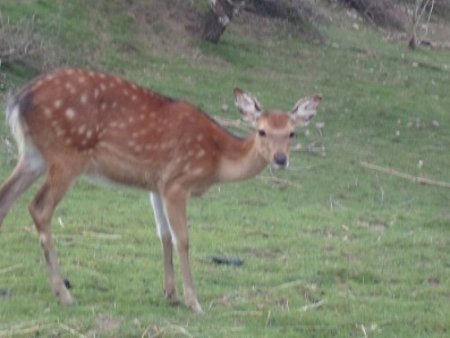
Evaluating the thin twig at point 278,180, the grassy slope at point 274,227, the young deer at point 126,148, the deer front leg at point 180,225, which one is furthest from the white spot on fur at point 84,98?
the thin twig at point 278,180

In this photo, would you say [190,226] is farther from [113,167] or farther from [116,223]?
[113,167]

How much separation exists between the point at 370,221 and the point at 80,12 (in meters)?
9.29

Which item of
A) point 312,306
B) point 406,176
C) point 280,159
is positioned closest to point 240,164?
point 280,159

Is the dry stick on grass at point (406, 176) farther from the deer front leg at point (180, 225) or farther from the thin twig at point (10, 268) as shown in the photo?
the deer front leg at point (180, 225)

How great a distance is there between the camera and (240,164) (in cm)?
912

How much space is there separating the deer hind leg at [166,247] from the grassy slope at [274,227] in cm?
13

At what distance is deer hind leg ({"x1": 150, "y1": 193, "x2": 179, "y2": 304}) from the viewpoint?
890 cm

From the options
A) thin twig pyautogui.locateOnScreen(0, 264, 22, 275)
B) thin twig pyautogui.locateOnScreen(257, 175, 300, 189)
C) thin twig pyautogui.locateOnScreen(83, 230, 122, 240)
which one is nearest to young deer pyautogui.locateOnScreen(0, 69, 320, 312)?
thin twig pyautogui.locateOnScreen(0, 264, 22, 275)

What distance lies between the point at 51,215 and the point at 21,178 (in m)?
0.41

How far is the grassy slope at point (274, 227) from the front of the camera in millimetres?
8516

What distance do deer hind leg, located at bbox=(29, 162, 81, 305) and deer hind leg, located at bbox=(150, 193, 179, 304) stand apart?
2.15 feet

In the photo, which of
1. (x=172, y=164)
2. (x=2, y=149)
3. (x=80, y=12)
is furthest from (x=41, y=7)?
(x=172, y=164)

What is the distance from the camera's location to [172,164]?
29.1 feet

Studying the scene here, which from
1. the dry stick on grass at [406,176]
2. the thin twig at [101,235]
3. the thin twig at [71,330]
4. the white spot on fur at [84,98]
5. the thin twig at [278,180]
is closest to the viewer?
the thin twig at [71,330]
